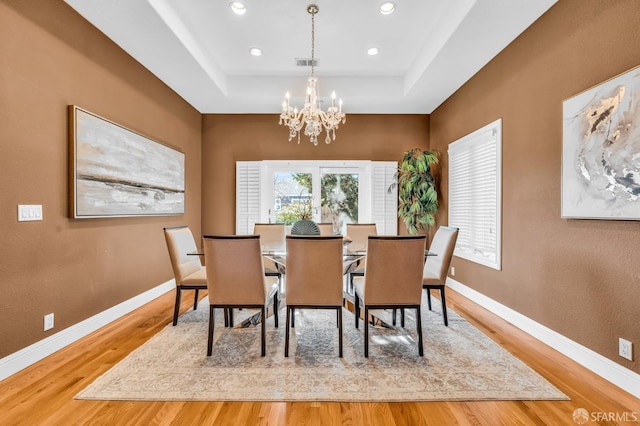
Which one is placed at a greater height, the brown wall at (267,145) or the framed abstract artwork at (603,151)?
the brown wall at (267,145)

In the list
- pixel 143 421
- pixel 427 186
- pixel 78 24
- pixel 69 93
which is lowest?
pixel 143 421

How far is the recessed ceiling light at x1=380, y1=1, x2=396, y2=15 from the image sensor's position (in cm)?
296

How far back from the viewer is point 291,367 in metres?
2.24

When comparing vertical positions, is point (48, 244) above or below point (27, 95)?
below

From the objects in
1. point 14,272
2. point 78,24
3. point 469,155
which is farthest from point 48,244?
point 469,155

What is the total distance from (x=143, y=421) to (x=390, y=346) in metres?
1.78

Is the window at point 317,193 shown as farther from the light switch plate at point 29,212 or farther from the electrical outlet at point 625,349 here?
the electrical outlet at point 625,349

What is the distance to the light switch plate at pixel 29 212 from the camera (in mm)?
2232

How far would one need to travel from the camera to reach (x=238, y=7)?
9.84 feet

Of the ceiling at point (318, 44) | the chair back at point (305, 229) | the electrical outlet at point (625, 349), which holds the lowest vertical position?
the electrical outlet at point (625, 349)

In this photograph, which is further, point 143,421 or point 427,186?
point 427,186

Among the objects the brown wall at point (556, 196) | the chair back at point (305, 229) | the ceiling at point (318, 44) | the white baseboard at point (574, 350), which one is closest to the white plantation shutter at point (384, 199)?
the ceiling at point (318, 44)

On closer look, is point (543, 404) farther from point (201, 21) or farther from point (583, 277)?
point (201, 21)

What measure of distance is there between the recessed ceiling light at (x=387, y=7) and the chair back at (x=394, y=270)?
2.26 metres
